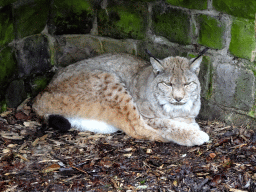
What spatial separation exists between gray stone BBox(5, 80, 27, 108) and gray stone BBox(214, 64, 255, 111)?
6.73ft

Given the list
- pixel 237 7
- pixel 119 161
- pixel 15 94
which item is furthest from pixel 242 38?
pixel 15 94

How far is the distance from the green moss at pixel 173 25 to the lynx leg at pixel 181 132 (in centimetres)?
85

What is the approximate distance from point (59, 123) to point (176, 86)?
1152 mm

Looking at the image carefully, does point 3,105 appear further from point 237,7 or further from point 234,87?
point 237,7

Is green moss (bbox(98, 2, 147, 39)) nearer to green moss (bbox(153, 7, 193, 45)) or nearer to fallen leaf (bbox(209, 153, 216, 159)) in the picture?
green moss (bbox(153, 7, 193, 45))

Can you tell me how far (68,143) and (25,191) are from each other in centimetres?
84

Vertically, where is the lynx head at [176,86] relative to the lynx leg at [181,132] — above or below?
above

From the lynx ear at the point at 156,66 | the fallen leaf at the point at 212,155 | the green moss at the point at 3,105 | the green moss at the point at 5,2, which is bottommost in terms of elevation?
the fallen leaf at the point at 212,155

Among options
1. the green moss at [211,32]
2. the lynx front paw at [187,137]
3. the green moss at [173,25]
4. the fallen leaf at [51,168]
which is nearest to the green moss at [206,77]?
the green moss at [211,32]

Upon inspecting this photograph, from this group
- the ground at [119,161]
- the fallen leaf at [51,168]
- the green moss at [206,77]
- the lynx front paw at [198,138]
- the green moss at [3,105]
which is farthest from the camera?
the green moss at [3,105]

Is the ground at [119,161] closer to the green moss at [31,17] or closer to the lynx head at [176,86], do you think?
the lynx head at [176,86]

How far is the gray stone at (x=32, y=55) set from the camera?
3708 millimetres

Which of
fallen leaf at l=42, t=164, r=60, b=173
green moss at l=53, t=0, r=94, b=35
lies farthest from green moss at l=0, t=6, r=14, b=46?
fallen leaf at l=42, t=164, r=60, b=173

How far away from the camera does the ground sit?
2.57 metres
